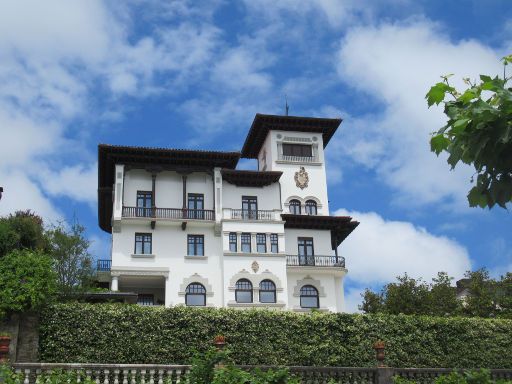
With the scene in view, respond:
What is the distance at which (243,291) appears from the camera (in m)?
41.8

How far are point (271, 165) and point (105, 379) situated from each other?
31.2m

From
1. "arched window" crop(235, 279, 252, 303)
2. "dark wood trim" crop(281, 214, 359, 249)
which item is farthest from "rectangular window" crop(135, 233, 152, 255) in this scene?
"dark wood trim" crop(281, 214, 359, 249)

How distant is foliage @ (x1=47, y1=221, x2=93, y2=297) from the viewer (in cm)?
3666

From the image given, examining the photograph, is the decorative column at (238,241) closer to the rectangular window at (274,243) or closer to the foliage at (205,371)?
the rectangular window at (274,243)

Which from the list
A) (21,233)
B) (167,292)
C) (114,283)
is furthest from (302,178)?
(21,233)

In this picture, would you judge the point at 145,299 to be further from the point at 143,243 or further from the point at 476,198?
the point at 476,198

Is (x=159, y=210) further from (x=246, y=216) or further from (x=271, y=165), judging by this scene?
(x=271, y=165)

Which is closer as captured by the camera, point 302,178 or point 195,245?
point 195,245

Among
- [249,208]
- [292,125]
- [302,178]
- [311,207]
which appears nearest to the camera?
[249,208]

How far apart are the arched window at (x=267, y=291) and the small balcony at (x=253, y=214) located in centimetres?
470

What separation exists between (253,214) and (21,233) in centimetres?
1670

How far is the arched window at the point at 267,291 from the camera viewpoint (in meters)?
41.6

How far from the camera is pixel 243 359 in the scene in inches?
1027

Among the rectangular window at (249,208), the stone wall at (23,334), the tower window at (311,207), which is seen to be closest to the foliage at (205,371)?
the stone wall at (23,334)
